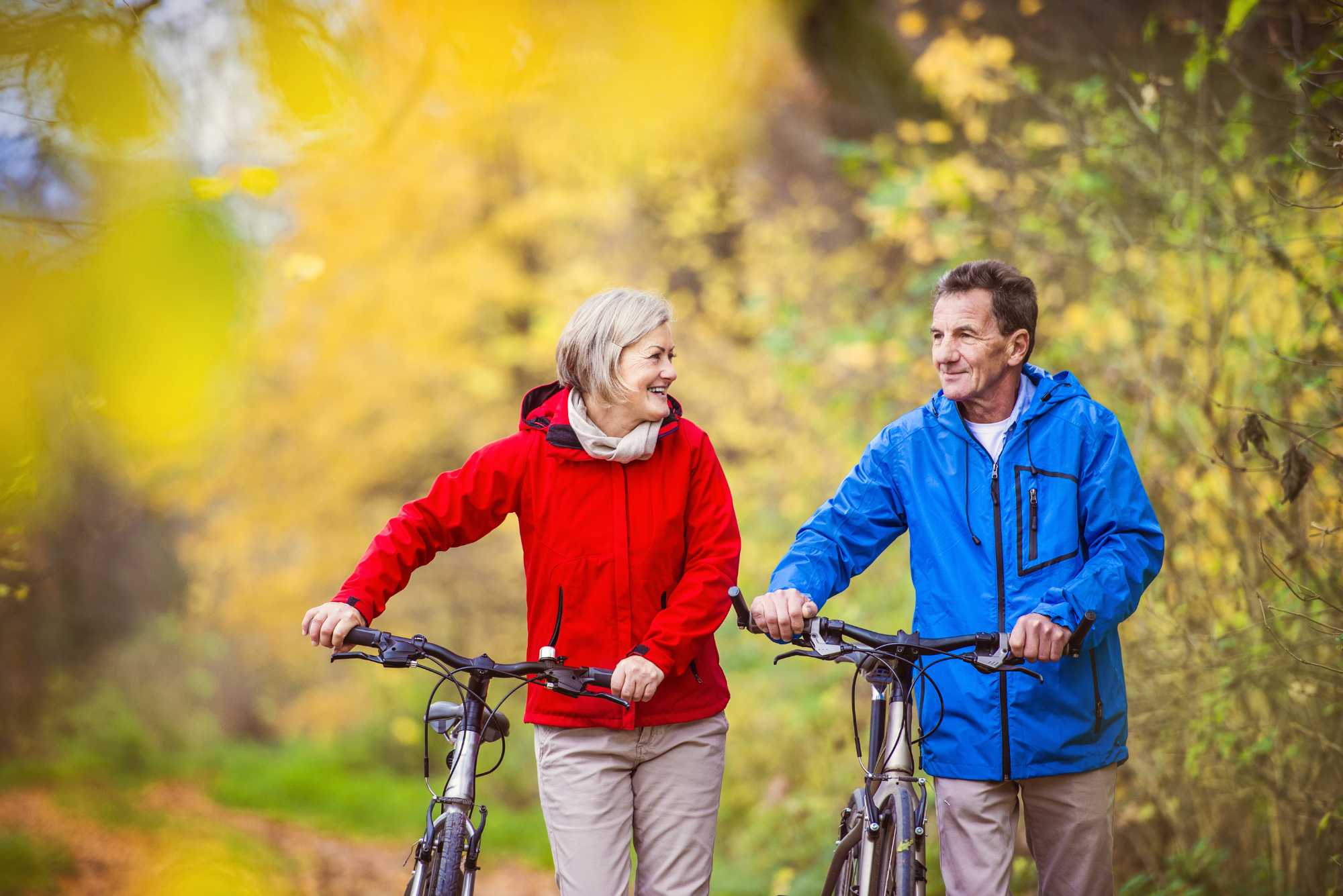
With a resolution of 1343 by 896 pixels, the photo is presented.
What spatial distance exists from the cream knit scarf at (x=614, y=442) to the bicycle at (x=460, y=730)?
1.81 ft

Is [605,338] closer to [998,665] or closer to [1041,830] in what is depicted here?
[998,665]

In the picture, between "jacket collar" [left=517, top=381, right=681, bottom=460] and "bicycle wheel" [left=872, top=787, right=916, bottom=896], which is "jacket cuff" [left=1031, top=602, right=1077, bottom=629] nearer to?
"bicycle wheel" [left=872, top=787, right=916, bottom=896]

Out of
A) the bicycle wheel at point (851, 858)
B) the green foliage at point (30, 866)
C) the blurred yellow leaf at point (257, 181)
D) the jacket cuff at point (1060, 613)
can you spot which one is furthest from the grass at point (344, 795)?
the jacket cuff at point (1060, 613)

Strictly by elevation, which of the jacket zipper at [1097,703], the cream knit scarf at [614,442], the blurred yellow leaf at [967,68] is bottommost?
the jacket zipper at [1097,703]

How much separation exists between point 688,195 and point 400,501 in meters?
4.15

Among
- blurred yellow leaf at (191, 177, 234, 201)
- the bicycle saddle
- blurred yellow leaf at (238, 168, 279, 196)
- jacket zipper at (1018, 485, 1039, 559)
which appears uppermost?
blurred yellow leaf at (238, 168, 279, 196)

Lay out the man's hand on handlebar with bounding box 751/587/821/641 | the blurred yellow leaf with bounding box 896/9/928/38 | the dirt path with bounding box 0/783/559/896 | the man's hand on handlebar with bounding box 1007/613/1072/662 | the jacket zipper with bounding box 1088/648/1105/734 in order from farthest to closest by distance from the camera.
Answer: the blurred yellow leaf with bounding box 896/9/928/38, the dirt path with bounding box 0/783/559/896, the jacket zipper with bounding box 1088/648/1105/734, the man's hand on handlebar with bounding box 751/587/821/641, the man's hand on handlebar with bounding box 1007/613/1072/662

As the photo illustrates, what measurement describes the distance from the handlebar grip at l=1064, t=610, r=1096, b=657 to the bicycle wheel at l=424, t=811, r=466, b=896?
1502 millimetres

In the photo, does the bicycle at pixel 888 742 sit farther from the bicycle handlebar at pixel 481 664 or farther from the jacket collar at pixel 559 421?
the jacket collar at pixel 559 421

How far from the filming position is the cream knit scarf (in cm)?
280

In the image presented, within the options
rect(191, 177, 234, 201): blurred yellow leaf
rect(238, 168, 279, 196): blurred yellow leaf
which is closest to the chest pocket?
rect(191, 177, 234, 201): blurred yellow leaf

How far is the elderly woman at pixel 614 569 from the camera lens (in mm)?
2785

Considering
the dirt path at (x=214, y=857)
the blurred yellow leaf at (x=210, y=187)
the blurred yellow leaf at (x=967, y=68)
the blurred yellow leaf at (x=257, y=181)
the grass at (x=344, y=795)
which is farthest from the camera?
the grass at (x=344, y=795)

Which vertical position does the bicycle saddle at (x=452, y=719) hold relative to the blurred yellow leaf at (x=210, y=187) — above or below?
below
